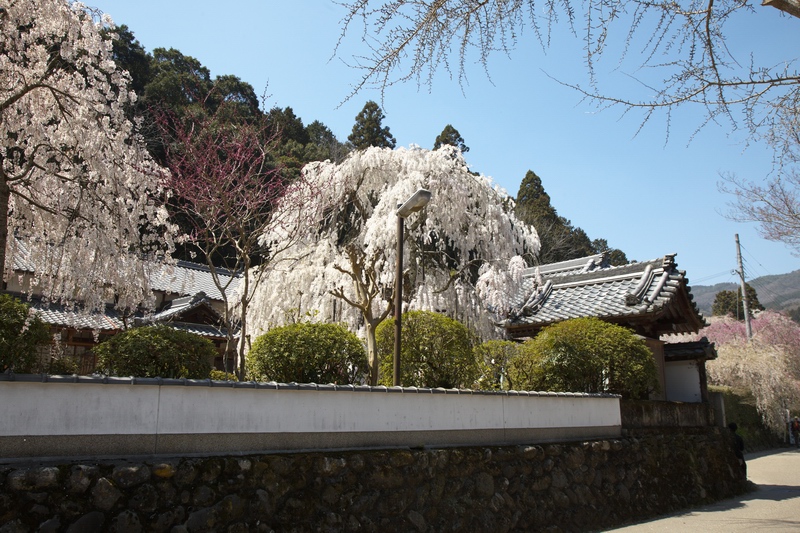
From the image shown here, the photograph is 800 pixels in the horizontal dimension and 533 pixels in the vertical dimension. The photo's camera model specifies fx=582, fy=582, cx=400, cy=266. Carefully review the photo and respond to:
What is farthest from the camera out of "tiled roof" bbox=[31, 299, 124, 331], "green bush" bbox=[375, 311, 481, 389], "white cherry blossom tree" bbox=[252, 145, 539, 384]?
"tiled roof" bbox=[31, 299, 124, 331]

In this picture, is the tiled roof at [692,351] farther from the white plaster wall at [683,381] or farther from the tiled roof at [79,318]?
the tiled roof at [79,318]

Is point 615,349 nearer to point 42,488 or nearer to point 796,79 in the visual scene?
point 796,79

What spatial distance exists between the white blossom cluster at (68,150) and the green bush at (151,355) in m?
2.47

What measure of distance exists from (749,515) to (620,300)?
5262mm

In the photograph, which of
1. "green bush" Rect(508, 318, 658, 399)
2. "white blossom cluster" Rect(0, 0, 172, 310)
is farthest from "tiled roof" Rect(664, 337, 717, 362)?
"white blossom cluster" Rect(0, 0, 172, 310)

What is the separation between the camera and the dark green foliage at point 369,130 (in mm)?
34719

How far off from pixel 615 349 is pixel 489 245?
4.08m

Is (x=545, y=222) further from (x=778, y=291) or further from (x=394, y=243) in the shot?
(x=778, y=291)

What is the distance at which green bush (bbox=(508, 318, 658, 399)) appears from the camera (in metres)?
9.71

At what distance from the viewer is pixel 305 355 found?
7082 millimetres

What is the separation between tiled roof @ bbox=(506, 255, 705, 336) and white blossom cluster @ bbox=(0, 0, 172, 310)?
9.13 meters

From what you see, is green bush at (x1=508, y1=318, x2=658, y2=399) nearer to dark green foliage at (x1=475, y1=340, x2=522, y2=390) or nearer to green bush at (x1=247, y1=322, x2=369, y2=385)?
dark green foliage at (x1=475, y1=340, x2=522, y2=390)

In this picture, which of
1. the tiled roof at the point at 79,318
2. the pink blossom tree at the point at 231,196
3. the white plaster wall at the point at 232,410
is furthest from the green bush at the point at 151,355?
the tiled roof at the point at 79,318

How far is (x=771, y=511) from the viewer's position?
9.10m
